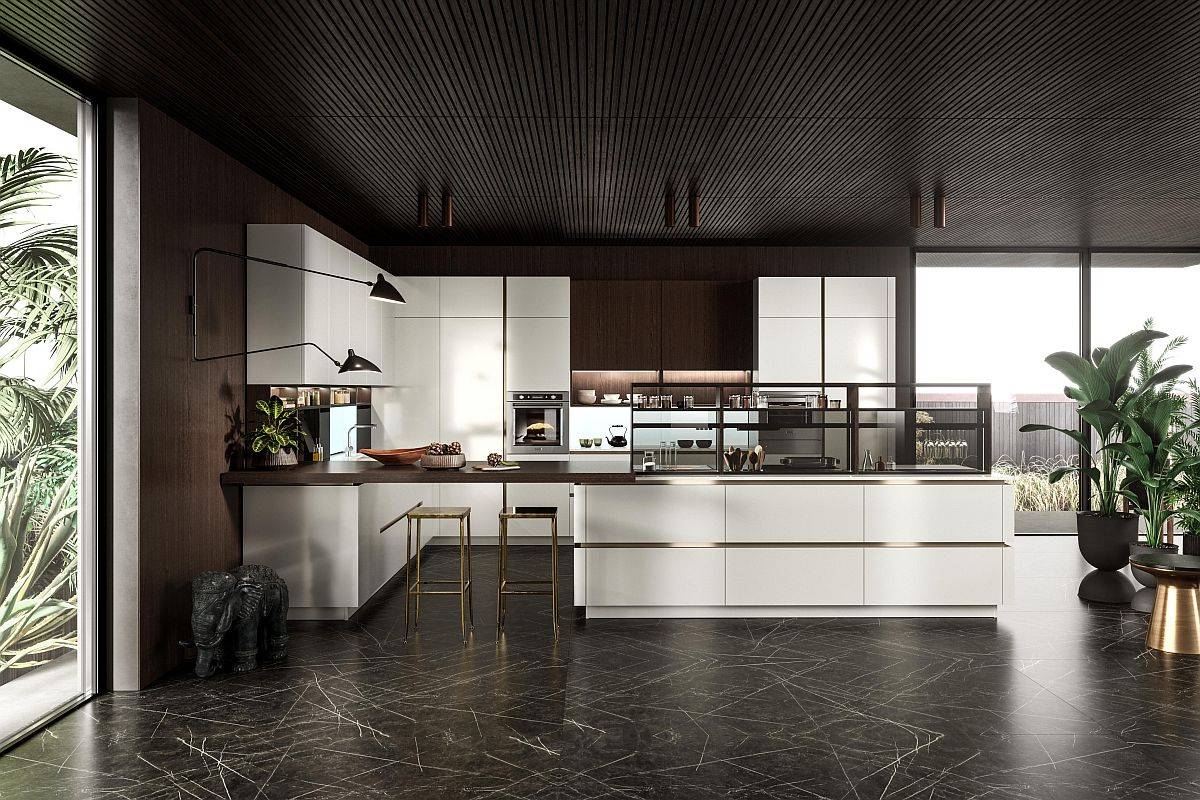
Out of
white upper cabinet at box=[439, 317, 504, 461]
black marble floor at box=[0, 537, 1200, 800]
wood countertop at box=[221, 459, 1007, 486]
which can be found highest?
white upper cabinet at box=[439, 317, 504, 461]

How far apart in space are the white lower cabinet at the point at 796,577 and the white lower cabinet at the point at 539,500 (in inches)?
103

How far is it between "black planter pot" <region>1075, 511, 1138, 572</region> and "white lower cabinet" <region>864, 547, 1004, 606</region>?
124cm

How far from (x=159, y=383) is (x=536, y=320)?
13.2 feet

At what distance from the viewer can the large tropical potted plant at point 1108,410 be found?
5836 millimetres

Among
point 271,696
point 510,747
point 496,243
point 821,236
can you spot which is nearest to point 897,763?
point 510,747

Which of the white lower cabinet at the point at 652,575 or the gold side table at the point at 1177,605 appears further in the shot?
the white lower cabinet at the point at 652,575

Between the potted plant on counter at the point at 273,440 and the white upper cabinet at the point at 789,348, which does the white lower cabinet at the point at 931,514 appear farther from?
the potted plant on counter at the point at 273,440

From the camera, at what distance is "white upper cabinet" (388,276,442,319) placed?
25.1 feet

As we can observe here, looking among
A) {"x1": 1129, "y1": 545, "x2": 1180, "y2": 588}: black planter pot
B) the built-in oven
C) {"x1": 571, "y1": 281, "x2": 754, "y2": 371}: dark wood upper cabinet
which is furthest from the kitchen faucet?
{"x1": 1129, "y1": 545, "x2": 1180, "y2": 588}: black planter pot

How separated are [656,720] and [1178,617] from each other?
3.12 metres

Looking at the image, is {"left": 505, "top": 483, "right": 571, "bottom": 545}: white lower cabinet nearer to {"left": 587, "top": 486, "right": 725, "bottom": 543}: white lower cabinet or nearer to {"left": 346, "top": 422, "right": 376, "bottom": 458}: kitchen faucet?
{"left": 346, "top": 422, "right": 376, "bottom": 458}: kitchen faucet

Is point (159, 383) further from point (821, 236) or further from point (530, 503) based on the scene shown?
point (821, 236)

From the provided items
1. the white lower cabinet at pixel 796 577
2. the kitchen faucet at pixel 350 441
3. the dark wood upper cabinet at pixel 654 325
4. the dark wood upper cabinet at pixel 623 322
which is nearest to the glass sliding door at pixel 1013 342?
the dark wood upper cabinet at pixel 654 325

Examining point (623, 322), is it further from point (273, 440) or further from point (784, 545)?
point (273, 440)
